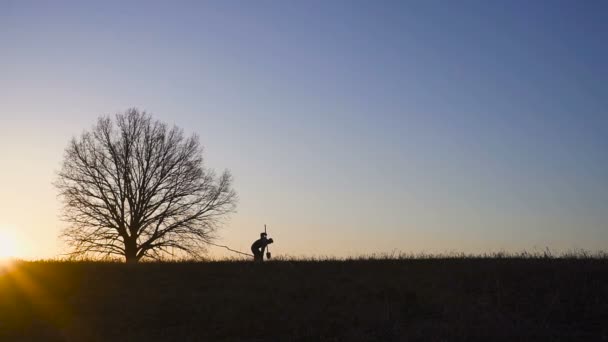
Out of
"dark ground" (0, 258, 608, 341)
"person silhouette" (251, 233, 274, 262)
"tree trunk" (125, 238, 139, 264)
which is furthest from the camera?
"tree trunk" (125, 238, 139, 264)

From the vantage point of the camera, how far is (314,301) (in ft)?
60.0

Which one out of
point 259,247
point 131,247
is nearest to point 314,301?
point 259,247

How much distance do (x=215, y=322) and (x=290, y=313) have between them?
212 centimetres

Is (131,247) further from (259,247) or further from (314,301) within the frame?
(314,301)

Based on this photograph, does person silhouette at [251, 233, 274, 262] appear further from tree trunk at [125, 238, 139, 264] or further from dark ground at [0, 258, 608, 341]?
tree trunk at [125, 238, 139, 264]

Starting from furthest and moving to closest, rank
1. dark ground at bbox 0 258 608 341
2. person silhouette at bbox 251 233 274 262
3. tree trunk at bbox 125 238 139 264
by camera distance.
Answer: tree trunk at bbox 125 238 139 264
person silhouette at bbox 251 233 274 262
dark ground at bbox 0 258 608 341

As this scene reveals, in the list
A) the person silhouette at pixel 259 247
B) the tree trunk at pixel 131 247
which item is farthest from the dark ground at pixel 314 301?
the tree trunk at pixel 131 247

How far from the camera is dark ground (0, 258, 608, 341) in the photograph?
52.7 ft

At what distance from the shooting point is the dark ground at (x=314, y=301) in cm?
1608

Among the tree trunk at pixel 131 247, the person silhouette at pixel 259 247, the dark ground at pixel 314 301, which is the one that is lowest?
the dark ground at pixel 314 301

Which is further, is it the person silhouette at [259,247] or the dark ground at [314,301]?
the person silhouette at [259,247]

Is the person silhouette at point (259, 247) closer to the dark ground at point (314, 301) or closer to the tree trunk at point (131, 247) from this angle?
the dark ground at point (314, 301)

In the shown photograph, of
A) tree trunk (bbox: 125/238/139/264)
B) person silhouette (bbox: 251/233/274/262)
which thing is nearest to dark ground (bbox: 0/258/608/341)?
person silhouette (bbox: 251/233/274/262)

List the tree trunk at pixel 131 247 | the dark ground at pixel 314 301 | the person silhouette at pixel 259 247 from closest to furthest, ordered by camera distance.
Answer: the dark ground at pixel 314 301 → the person silhouette at pixel 259 247 → the tree trunk at pixel 131 247
